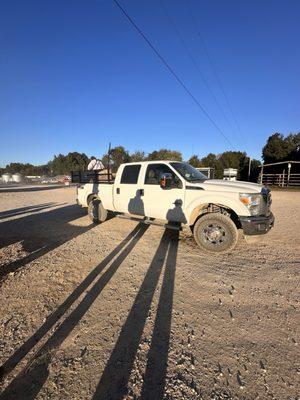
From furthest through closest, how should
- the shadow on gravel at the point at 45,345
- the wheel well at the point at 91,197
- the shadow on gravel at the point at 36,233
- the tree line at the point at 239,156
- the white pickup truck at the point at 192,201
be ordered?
the tree line at the point at 239,156, the wheel well at the point at 91,197, the white pickup truck at the point at 192,201, the shadow on gravel at the point at 36,233, the shadow on gravel at the point at 45,345

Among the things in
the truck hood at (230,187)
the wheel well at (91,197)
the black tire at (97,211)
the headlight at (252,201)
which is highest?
the truck hood at (230,187)

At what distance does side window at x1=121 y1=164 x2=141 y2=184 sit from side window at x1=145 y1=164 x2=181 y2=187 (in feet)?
1.30

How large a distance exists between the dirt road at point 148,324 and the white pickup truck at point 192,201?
0.61 metres

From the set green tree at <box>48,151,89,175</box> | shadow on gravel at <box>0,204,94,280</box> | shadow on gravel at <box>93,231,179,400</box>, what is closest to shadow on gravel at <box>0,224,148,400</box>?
shadow on gravel at <box>93,231,179,400</box>

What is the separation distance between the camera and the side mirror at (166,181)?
651 cm

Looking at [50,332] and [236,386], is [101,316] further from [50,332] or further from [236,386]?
[236,386]

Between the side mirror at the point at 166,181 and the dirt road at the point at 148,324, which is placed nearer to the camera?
the dirt road at the point at 148,324

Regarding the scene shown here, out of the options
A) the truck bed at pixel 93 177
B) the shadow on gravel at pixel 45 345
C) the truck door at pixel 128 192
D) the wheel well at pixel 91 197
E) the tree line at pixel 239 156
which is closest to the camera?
the shadow on gravel at pixel 45 345

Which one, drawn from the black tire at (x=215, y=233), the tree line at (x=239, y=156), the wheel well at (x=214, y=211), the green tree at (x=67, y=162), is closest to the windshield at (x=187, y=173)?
the wheel well at (x=214, y=211)

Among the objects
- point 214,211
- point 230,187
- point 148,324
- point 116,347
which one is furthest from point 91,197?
point 116,347

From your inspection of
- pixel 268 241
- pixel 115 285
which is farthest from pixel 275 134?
pixel 115 285

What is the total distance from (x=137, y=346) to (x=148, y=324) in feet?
1.35

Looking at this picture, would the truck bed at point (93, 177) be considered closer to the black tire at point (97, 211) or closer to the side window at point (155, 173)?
the black tire at point (97, 211)

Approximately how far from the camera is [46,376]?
2434 mm
